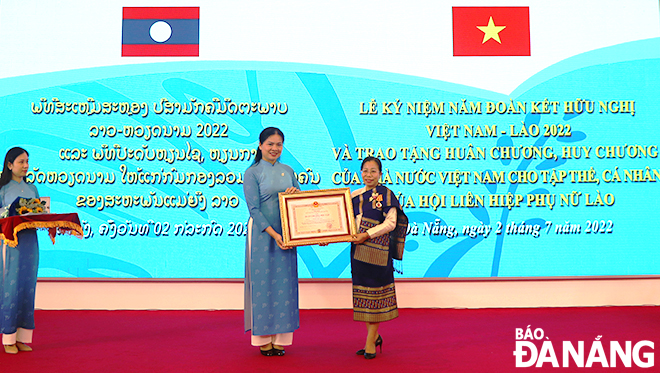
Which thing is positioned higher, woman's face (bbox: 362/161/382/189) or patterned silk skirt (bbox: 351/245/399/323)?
woman's face (bbox: 362/161/382/189)

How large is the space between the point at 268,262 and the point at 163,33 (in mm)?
2939

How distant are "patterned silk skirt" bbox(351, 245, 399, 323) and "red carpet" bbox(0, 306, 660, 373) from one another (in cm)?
26

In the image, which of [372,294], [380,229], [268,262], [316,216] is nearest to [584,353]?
[372,294]

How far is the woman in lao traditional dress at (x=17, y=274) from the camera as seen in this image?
3.23 meters

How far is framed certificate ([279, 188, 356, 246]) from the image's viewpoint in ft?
9.98

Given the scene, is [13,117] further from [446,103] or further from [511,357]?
[511,357]

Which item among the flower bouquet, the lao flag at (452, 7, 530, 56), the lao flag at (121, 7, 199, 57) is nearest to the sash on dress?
the flower bouquet

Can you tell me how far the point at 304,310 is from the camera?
482 centimetres

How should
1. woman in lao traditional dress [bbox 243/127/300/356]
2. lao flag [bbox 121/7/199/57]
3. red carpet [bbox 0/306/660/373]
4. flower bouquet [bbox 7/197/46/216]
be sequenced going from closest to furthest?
red carpet [bbox 0/306/660/373] < woman in lao traditional dress [bbox 243/127/300/356] < flower bouquet [bbox 7/197/46/216] < lao flag [bbox 121/7/199/57]

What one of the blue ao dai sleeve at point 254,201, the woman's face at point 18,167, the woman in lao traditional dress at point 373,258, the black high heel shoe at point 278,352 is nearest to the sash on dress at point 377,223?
the woman in lao traditional dress at point 373,258

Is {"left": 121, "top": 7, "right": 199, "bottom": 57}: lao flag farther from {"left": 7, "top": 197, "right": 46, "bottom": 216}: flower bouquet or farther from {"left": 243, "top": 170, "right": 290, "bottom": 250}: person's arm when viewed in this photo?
{"left": 243, "top": 170, "right": 290, "bottom": 250}: person's arm

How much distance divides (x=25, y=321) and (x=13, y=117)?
253 centimetres

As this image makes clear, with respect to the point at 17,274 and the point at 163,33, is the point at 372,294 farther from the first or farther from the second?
the point at 163,33

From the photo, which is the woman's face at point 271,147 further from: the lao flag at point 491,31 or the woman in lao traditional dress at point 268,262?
the lao flag at point 491,31
